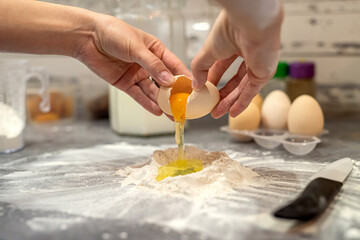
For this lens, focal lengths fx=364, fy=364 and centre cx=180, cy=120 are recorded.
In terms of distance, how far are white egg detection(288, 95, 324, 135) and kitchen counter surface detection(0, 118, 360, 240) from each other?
0.07m

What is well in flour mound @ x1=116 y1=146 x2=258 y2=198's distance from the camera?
779 mm

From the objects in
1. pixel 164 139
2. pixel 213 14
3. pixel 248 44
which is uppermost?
pixel 213 14

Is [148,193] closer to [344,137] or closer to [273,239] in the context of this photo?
[273,239]

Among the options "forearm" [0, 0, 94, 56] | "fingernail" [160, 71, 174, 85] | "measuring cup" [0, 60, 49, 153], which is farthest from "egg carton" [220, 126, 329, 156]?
"measuring cup" [0, 60, 49, 153]

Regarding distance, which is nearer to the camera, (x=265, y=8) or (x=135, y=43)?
(x=265, y=8)

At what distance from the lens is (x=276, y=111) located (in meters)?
1.23

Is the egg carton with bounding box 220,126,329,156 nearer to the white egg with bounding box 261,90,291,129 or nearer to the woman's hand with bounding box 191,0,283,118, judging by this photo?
the white egg with bounding box 261,90,291,129

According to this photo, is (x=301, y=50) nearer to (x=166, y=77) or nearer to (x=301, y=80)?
(x=301, y=80)

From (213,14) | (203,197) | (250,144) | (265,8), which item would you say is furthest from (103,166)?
(213,14)

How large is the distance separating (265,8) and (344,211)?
400 mm

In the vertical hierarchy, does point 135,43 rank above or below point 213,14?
below

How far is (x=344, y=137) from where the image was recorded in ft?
4.18

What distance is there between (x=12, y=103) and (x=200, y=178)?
29.4 inches

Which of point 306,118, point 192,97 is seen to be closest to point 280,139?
point 306,118
